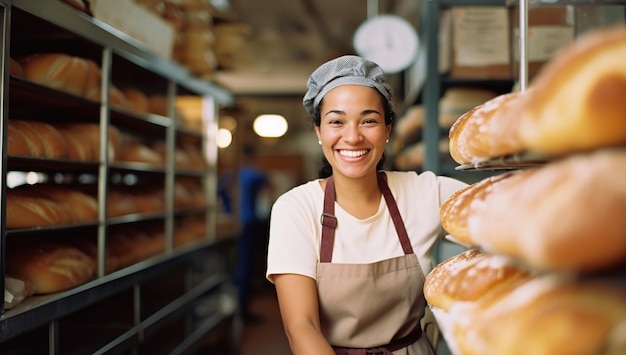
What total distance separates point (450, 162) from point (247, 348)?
2.68 m

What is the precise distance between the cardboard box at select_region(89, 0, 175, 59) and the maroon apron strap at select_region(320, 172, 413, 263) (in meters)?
1.67

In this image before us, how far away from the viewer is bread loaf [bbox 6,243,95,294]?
2.45 m

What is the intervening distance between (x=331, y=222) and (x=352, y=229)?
0.24 feet

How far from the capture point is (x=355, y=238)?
5.87ft

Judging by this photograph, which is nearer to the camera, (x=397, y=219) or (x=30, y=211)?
(x=397, y=219)

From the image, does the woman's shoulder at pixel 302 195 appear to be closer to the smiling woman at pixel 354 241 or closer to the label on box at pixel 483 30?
the smiling woman at pixel 354 241

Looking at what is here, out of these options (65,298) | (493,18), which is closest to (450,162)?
(493,18)

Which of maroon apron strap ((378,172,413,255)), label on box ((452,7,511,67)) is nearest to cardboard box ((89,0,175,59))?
maroon apron strap ((378,172,413,255))

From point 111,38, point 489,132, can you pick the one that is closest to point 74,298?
point 111,38

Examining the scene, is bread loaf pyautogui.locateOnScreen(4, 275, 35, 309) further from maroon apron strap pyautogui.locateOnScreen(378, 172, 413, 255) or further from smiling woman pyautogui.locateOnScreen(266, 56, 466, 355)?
maroon apron strap pyautogui.locateOnScreen(378, 172, 413, 255)

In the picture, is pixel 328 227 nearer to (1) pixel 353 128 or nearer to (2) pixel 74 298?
(1) pixel 353 128

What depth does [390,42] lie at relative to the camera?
5125 mm

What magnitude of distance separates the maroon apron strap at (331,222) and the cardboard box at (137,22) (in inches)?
65.8

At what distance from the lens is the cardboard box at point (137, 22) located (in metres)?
2.86
